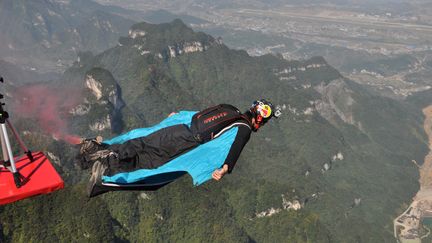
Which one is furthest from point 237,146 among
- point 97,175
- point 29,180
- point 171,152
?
point 29,180

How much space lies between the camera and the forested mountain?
205 feet

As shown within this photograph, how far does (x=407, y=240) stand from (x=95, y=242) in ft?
287

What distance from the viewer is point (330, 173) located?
144500 millimetres

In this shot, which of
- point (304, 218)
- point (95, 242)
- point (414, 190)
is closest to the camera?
point (95, 242)

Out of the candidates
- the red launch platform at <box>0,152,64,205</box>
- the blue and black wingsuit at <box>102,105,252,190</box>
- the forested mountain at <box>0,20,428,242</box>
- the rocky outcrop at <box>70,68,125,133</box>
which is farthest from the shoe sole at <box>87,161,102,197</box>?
the rocky outcrop at <box>70,68,125,133</box>

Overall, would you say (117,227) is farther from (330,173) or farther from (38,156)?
(330,173)

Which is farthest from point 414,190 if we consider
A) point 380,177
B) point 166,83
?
point 166,83

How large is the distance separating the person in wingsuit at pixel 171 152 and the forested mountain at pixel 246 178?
139 ft

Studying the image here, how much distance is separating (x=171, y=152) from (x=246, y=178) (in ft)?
314

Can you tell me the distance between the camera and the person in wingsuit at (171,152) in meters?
12.2

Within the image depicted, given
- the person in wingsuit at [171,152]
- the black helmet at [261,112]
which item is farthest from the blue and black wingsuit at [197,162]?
the black helmet at [261,112]

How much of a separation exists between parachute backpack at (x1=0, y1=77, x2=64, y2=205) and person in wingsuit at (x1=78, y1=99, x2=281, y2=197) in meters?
1.07

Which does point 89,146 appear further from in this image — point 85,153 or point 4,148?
point 4,148

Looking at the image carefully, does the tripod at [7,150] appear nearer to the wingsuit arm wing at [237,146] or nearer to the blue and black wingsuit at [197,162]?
the blue and black wingsuit at [197,162]
